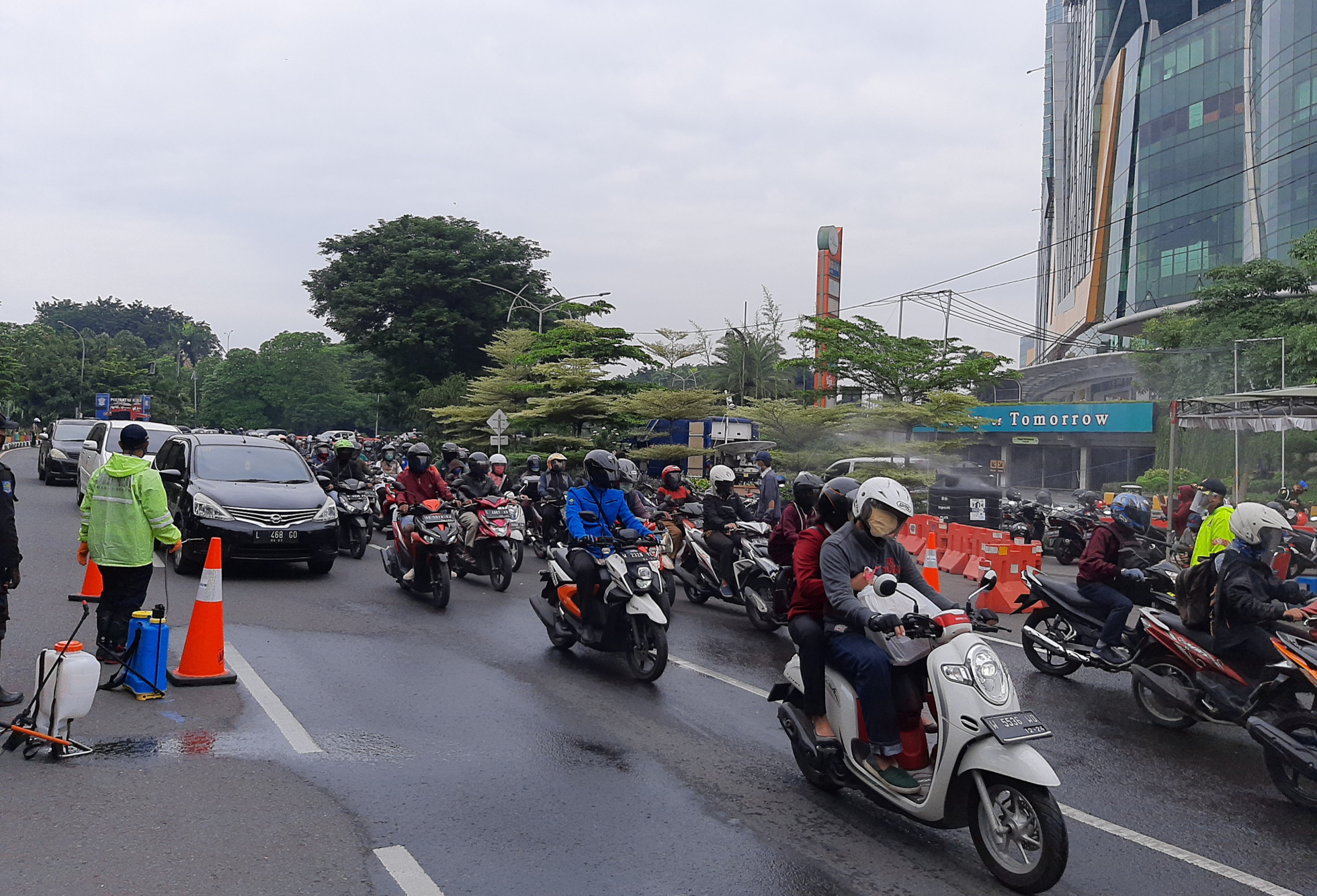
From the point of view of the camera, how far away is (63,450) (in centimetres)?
2538

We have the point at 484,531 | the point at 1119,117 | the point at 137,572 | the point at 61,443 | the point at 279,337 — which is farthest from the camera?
the point at 279,337

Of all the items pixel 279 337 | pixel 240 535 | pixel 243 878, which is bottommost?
pixel 243 878

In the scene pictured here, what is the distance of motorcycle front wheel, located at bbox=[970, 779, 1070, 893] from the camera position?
13.2 feet

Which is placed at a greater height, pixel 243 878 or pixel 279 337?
pixel 279 337

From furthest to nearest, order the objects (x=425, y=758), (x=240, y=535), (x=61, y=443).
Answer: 1. (x=61, y=443)
2. (x=240, y=535)
3. (x=425, y=758)

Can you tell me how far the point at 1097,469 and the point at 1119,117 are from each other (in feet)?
91.3

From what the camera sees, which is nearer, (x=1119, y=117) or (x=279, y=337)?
(x=1119, y=117)

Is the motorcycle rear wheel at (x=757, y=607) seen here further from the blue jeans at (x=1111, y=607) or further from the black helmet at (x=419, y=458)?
the black helmet at (x=419, y=458)

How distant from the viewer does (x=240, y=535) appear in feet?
37.4

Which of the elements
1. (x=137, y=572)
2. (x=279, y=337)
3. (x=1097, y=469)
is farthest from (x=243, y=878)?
(x=279, y=337)

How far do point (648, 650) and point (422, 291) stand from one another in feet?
138

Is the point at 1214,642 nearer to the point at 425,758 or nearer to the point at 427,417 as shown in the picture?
the point at 425,758

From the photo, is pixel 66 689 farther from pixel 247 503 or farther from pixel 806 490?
pixel 247 503

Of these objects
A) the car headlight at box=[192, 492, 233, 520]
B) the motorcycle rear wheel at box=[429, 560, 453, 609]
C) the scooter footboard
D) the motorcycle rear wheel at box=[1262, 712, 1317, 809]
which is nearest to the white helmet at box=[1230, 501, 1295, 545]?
the motorcycle rear wheel at box=[1262, 712, 1317, 809]
